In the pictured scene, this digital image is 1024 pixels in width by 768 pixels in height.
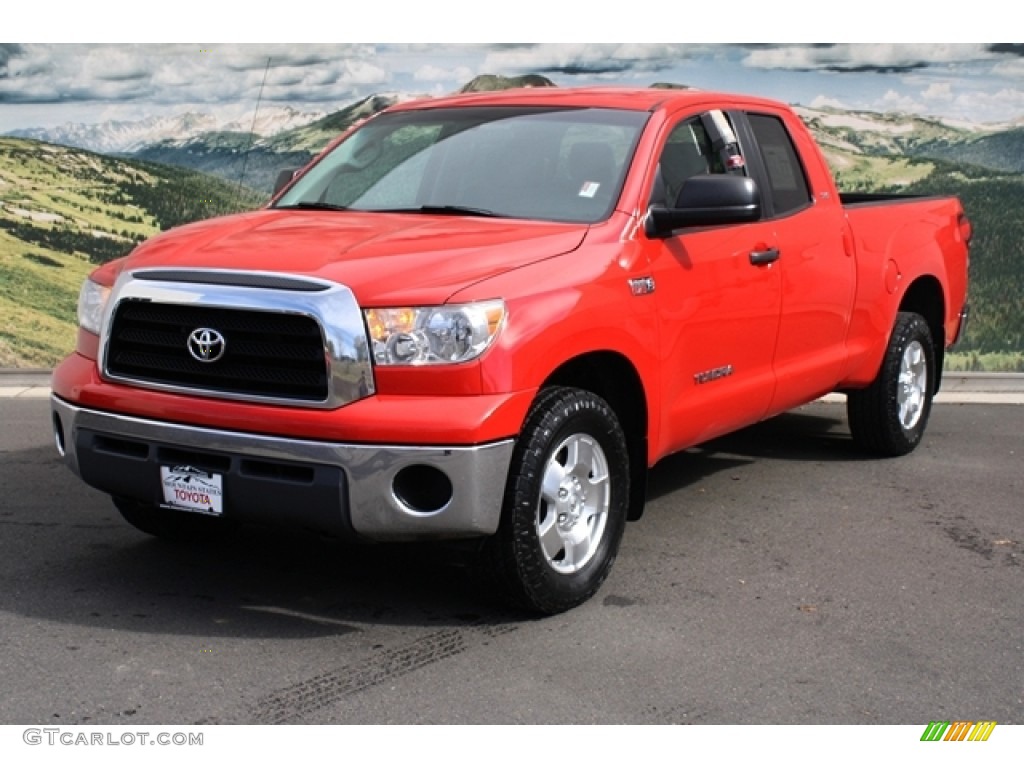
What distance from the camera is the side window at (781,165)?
664cm

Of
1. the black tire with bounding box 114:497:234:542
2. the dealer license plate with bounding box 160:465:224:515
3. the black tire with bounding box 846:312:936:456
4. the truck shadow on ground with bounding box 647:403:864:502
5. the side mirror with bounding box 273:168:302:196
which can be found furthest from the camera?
the black tire with bounding box 846:312:936:456

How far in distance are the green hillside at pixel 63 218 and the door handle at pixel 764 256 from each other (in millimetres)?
6549

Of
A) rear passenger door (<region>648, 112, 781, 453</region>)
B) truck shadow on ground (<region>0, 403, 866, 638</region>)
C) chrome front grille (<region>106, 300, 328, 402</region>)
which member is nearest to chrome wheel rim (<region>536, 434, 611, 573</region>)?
truck shadow on ground (<region>0, 403, 866, 638</region>)

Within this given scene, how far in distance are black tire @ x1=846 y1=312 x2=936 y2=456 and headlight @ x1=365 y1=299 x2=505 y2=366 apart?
3.72m

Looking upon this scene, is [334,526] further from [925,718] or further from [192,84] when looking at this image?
[192,84]

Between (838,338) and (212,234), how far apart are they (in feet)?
10.8

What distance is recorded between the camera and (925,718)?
425cm

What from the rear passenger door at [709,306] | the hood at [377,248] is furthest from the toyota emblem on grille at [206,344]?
the rear passenger door at [709,306]

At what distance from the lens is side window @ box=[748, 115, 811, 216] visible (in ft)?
21.8

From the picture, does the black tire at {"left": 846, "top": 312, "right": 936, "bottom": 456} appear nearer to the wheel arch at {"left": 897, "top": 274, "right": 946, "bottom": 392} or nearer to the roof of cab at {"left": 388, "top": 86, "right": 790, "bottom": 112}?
the wheel arch at {"left": 897, "top": 274, "right": 946, "bottom": 392}

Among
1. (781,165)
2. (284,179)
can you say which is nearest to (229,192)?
(284,179)

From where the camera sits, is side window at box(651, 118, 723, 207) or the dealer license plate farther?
side window at box(651, 118, 723, 207)

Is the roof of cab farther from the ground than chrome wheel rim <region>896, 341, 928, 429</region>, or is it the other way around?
the roof of cab

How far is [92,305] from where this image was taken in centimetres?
529
